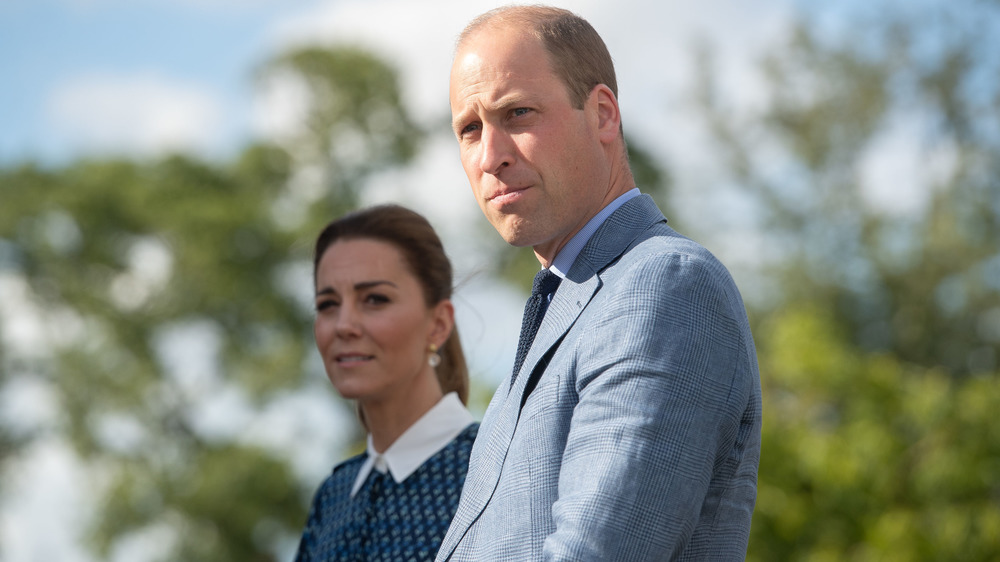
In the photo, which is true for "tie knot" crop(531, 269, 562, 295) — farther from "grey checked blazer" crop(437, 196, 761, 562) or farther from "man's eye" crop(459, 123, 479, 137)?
"man's eye" crop(459, 123, 479, 137)

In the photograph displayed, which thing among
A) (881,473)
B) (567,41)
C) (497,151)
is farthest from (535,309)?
(881,473)

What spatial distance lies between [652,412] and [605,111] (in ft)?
1.99

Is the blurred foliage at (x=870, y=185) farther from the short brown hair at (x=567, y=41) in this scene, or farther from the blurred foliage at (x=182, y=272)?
the short brown hair at (x=567, y=41)

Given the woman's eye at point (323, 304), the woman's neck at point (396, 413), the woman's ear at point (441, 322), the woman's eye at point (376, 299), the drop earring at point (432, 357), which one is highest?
the woman's eye at point (323, 304)

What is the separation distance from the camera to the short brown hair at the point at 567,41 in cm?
183

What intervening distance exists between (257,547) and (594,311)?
17.2 m

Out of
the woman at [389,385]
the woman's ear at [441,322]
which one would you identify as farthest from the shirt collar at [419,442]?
the woman's ear at [441,322]

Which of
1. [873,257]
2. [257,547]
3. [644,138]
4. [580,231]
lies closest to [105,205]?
[257,547]

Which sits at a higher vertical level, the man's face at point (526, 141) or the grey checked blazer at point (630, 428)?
the man's face at point (526, 141)

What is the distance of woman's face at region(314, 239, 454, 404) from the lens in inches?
132

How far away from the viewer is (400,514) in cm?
325

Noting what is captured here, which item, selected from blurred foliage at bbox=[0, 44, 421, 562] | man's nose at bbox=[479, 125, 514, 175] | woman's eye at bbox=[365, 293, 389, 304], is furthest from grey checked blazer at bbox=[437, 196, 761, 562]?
blurred foliage at bbox=[0, 44, 421, 562]

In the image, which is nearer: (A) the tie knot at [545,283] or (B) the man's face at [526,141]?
(B) the man's face at [526,141]

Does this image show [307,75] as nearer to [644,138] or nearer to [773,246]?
[644,138]
